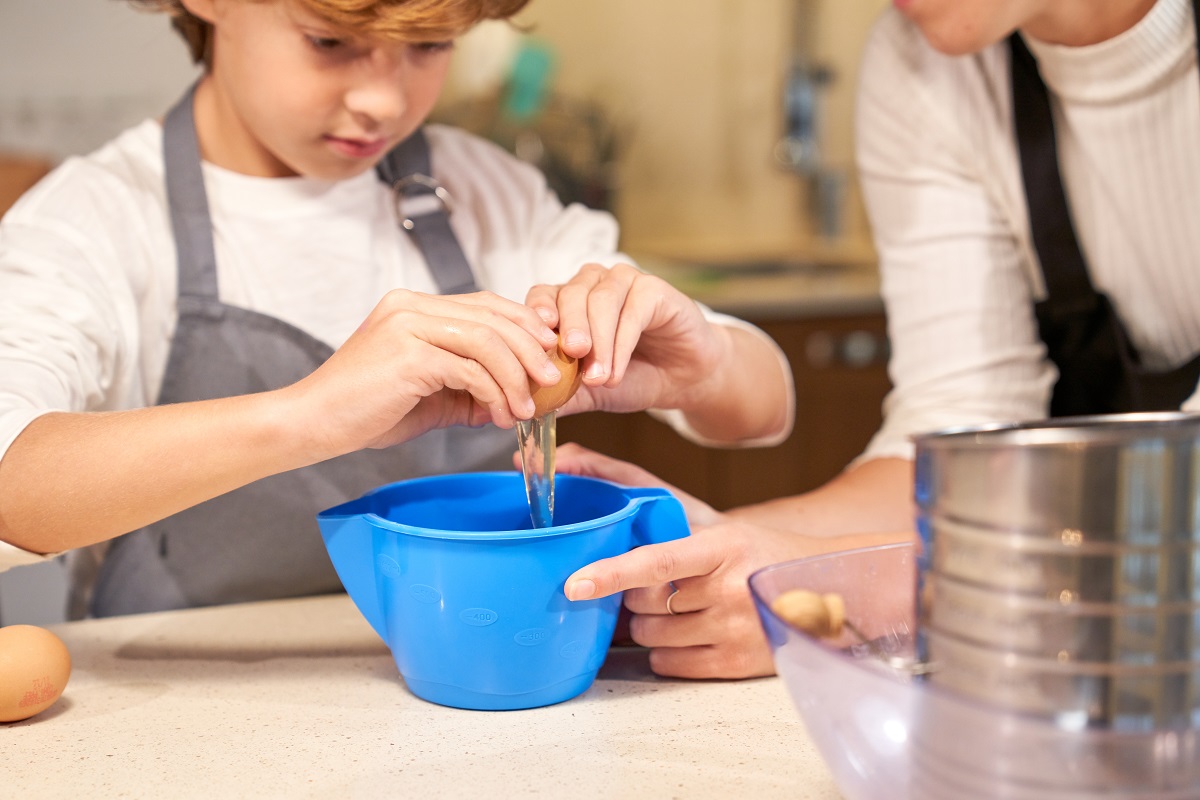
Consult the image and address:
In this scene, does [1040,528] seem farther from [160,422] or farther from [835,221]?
[835,221]

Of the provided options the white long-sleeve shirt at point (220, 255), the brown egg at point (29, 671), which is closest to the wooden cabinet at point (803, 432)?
the white long-sleeve shirt at point (220, 255)

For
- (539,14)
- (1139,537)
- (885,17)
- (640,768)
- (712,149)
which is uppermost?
(539,14)

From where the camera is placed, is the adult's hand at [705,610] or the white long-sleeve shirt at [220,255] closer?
the adult's hand at [705,610]

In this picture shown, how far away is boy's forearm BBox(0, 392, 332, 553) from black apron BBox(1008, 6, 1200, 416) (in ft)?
2.65

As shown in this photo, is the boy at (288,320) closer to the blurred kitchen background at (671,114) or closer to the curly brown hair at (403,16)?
the curly brown hair at (403,16)

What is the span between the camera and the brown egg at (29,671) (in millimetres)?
758

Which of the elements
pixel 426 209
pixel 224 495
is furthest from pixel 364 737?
pixel 426 209

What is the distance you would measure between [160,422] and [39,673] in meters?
0.19

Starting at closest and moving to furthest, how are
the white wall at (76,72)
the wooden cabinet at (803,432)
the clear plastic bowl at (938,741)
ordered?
the clear plastic bowl at (938,741) → the wooden cabinet at (803,432) → the white wall at (76,72)

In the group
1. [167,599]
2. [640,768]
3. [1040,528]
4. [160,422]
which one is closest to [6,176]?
[167,599]

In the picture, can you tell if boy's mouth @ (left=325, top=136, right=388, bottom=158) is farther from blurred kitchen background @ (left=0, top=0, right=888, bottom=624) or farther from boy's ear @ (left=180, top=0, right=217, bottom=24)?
blurred kitchen background @ (left=0, top=0, right=888, bottom=624)

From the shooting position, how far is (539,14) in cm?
306

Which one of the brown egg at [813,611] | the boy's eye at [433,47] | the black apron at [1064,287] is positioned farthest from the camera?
the black apron at [1064,287]

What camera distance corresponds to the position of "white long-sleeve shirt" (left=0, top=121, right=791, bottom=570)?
3.22 ft
